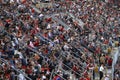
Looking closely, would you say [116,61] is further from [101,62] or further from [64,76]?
[64,76]

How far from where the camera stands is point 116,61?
1266 inches

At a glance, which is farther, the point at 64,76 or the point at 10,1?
the point at 10,1

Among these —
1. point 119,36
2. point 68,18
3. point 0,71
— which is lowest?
point 119,36

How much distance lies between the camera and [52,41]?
2998 cm

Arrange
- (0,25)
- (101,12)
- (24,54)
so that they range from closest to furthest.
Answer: (24,54)
(0,25)
(101,12)

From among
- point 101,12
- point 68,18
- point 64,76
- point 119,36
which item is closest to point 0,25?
point 64,76

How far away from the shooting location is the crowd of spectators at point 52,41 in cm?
2427

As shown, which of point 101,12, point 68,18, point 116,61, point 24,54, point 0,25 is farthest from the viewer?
point 101,12

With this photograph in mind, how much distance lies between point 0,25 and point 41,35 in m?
3.66

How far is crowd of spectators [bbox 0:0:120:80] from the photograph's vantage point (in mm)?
24266

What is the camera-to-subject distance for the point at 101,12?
46.4 meters

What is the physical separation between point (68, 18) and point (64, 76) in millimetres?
13686

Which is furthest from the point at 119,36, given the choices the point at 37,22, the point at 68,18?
the point at 37,22

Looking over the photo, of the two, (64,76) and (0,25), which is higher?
(0,25)
